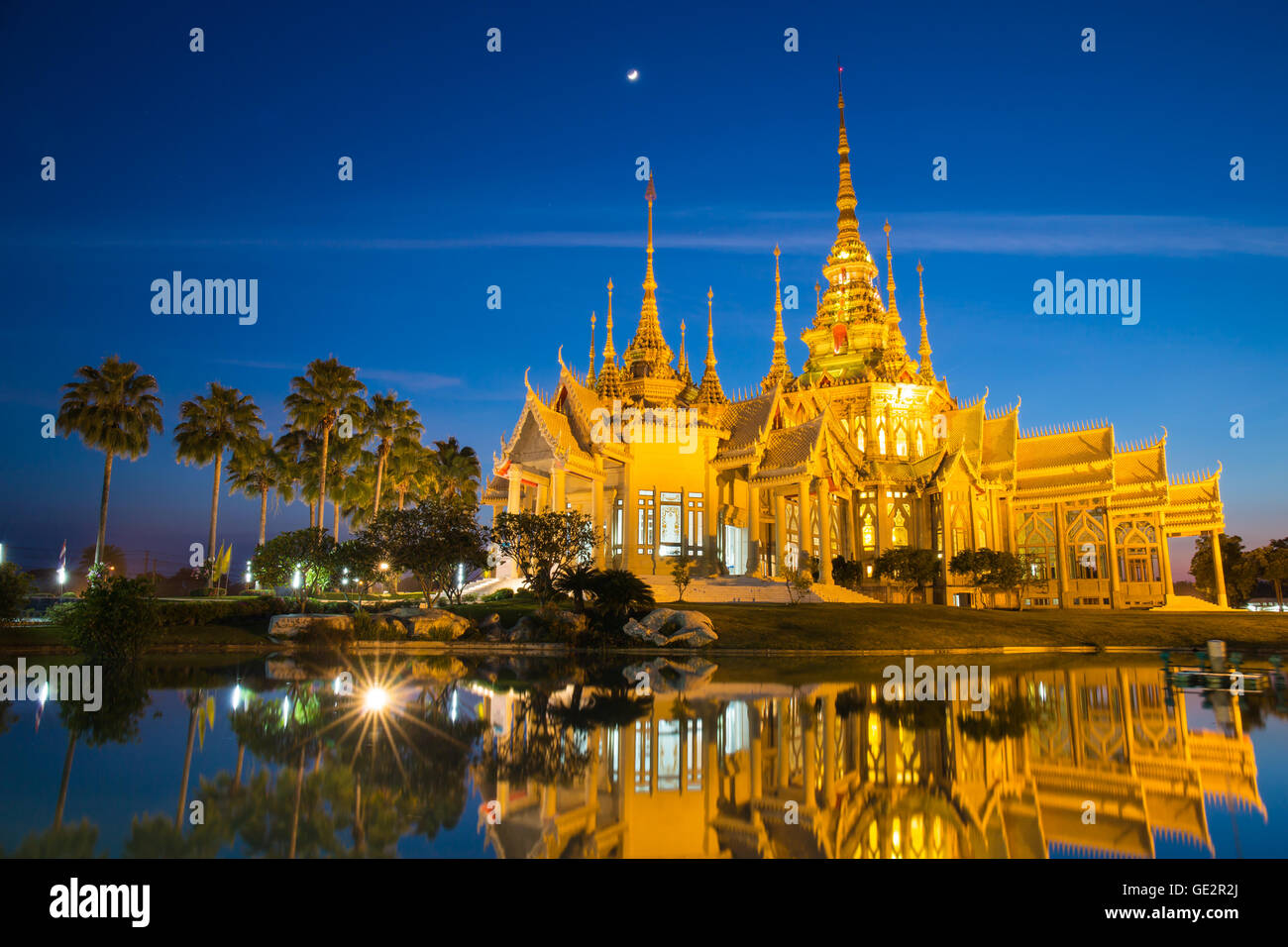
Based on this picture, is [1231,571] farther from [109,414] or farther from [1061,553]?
[109,414]

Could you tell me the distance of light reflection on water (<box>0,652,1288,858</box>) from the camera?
6.25m

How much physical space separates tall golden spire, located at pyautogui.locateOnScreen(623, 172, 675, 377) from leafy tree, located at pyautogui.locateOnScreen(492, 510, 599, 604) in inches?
654

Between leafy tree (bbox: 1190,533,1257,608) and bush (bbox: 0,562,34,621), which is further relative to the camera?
leafy tree (bbox: 1190,533,1257,608)

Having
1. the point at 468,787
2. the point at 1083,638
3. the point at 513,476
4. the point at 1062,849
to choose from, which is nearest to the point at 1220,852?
the point at 1062,849

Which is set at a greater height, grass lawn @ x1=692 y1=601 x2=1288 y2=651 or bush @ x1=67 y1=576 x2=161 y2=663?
bush @ x1=67 y1=576 x2=161 y2=663

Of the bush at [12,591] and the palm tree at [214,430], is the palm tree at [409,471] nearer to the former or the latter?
the palm tree at [214,430]


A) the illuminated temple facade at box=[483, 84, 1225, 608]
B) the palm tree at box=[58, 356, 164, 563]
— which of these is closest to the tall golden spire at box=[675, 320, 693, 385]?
the illuminated temple facade at box=[483, 84, 1225, 608]

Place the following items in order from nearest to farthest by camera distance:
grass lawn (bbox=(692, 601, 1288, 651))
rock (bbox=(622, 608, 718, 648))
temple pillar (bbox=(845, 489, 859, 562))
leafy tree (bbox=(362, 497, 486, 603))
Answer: rock (bbox=(622, 608, 718, 648)) → grass lawn (bbox=(692, 601, 1288, 651)) → leafy tree (bbox=(362, 497, 486, 603)) → temple pillar (bbox=(845, 489, 859, 562))

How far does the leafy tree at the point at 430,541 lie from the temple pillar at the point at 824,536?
16856 mm

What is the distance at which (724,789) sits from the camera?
786 cm

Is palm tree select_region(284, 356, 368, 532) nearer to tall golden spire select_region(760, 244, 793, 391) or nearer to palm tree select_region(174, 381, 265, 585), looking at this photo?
palm tree select_region(174, 381, 265, 585)

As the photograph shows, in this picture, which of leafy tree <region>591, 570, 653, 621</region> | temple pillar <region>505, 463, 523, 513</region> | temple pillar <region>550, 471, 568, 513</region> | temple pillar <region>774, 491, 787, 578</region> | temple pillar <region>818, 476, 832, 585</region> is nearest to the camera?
leafy tree <region>591, 570, 653, 621</region>

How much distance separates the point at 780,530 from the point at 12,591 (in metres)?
33.3

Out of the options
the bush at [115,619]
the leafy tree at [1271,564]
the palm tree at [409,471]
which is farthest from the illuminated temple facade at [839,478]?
the bush at [115,619]
